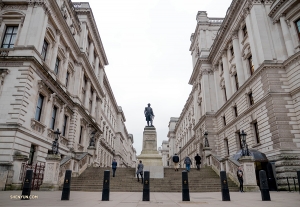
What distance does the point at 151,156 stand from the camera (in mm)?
18328

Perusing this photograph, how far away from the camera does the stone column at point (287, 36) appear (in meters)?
20.2

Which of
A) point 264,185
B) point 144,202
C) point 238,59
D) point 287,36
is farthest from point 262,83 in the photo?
point 144,202

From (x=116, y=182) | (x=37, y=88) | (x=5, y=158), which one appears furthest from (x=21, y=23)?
(x=116, y=182)

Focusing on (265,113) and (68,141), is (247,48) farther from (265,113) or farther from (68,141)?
(68,141)

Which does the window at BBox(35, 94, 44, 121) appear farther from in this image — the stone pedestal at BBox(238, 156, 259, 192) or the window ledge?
the stone pedestal at BBox(238, 156, 259, 192)

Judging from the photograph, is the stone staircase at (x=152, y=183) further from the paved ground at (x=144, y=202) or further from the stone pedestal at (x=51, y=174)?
the paved ground at (x=144, y=202)

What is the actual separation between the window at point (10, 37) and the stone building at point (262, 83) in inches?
838

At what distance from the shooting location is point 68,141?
2520cm

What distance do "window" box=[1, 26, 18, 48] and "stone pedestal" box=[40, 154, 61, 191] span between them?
10.9 m

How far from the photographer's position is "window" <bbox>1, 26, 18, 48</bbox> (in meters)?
18.9

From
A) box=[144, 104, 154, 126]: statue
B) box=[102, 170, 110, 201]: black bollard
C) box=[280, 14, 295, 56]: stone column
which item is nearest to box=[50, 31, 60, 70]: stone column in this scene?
box=[144, 104, 154, 126]: statue

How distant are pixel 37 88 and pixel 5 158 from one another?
6.21m

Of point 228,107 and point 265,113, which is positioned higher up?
point 228,107

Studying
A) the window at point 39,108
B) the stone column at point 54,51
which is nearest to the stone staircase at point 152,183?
the window at point 39,108
